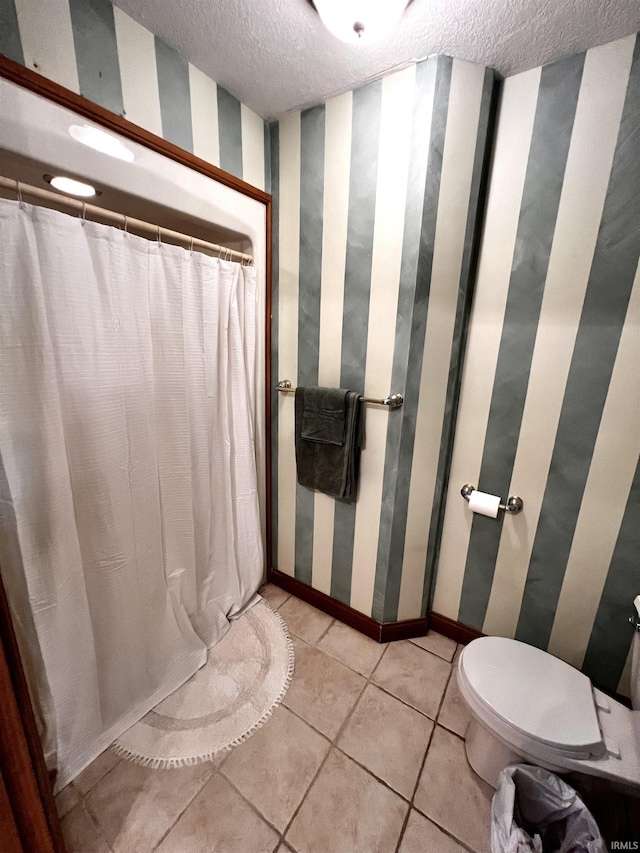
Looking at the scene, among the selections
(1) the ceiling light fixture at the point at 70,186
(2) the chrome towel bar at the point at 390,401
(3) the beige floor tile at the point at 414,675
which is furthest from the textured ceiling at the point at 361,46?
(3) the beige floor tile at the point at 414,675

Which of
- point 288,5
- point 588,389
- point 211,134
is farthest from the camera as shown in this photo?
point 211,134

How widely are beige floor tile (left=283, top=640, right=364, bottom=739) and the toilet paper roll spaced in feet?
2.89

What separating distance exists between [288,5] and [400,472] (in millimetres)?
1514

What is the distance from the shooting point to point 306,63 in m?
1.19

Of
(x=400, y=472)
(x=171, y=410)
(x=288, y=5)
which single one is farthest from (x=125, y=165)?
(x=400, y=472)

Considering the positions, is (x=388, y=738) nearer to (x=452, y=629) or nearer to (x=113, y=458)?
(x=452, y=629)

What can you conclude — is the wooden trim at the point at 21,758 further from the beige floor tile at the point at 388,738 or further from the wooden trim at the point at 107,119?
the wooden trim at the point at 107,119

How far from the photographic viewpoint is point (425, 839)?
1.01 metres

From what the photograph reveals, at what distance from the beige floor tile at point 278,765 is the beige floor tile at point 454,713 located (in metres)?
0.47

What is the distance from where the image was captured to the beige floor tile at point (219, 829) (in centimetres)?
98

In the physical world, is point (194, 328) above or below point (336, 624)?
above

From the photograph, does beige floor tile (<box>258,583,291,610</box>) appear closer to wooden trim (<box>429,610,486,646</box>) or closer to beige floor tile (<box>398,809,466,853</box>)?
wooden trim (<box>429,610,486,646</box>)

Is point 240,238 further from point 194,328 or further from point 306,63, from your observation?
point 306,63

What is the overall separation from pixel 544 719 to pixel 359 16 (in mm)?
2107
